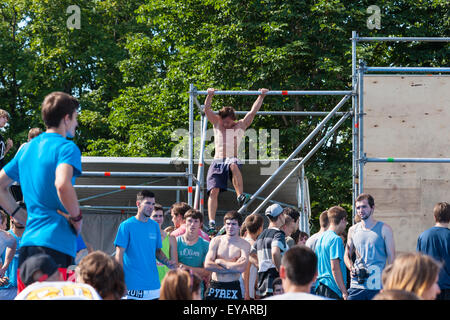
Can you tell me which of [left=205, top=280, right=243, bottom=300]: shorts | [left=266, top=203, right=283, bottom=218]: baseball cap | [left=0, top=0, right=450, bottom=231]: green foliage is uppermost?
[left=0, top=0, right=450, bottom=231]: green foliage

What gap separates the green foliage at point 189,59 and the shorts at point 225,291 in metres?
9.92

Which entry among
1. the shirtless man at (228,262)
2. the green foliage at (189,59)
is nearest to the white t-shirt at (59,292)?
the shirtless man at (228,262)

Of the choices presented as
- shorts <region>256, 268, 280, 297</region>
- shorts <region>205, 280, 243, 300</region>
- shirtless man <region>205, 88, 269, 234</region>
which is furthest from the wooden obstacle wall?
shorts <region>205, 280, 243, 300</region>

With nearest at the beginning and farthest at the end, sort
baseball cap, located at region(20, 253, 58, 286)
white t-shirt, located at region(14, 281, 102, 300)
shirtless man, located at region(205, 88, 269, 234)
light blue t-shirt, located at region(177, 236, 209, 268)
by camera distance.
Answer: white t-shirt, located at region(14, 281, 102, 300)
baseball cap, located at region(20, 253, 58, 286)
light blue t-shirt, located at region(177, 236, 209, 268)
shirtless man, located at region(205, 88, 269, 234)

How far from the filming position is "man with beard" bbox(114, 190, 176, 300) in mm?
5973

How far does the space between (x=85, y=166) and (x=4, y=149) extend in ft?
9.52

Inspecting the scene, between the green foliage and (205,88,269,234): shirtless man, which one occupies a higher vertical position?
the green foliage

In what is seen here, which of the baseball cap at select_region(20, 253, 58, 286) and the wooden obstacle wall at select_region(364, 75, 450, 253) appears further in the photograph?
the wooden obstacle wall at select_region(364, 75, 450, 253)

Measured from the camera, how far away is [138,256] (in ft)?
19.6

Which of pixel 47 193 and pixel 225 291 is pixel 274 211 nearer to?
pixel 225 291

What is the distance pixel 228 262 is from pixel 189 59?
13.4m

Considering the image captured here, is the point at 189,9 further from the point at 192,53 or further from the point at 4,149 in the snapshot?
the point at 4,149

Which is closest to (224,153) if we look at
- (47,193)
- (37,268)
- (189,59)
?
(47,193)

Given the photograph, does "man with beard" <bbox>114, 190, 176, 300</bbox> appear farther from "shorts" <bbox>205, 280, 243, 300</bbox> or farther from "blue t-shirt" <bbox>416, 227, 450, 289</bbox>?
"blue t-shirt" <bbox>416, 227, 450, 289</bbox>
